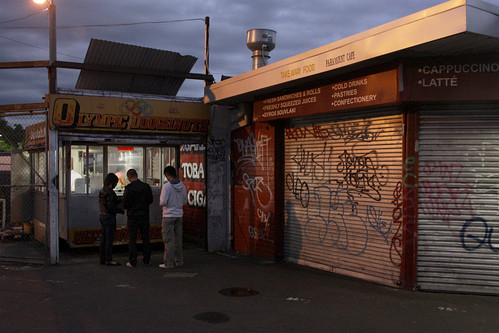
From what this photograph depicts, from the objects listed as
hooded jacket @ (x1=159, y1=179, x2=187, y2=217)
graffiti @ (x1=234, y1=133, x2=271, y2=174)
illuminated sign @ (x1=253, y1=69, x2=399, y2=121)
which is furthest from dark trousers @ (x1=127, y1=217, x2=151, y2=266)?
illuminated sign @ (x1=253, y1=69, x2=399, y2=121)

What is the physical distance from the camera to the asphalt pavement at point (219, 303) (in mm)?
5551

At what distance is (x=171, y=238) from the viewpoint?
876cm

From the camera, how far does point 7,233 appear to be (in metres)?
12.2

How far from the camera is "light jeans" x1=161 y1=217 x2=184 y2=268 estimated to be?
8742 mm

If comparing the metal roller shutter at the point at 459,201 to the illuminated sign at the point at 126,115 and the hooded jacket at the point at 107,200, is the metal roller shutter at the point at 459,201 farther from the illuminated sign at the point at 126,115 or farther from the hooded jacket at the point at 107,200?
the hooded jacket at the point at 107,200

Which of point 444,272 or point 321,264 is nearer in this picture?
point 444,272

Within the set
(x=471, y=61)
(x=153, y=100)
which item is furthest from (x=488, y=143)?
(x=153, y=100)

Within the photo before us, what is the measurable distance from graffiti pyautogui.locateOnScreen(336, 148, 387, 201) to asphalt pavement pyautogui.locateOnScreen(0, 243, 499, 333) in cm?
147

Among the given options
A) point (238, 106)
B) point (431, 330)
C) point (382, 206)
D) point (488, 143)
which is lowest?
point (431, 330)

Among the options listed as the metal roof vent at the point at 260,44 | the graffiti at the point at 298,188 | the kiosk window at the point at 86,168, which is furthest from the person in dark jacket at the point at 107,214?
the metal roof vent at the point at 260,44

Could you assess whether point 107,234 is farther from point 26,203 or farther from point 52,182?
point 26,203

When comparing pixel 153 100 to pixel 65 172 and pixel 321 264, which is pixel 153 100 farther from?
pixel 321 264

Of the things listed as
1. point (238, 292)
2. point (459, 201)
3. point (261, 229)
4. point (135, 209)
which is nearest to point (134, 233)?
point (135, 209)

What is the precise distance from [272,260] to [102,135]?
4.20 metres
